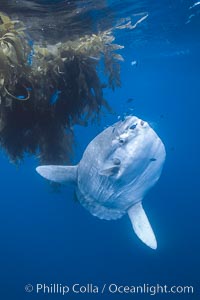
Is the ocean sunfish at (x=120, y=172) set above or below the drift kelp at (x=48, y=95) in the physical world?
below

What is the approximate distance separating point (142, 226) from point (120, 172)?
0.89 metres

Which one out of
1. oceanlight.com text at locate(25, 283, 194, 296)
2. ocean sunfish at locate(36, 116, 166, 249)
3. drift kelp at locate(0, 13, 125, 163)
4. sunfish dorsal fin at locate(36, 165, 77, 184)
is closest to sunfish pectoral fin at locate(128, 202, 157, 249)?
ocean sunfish at locate(36, 116, 166, 249)

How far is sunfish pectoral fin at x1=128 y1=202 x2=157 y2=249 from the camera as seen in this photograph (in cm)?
426

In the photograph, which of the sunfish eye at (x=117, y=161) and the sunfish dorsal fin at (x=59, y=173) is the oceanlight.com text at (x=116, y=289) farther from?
the sunfish eye at (x=117, y=161)

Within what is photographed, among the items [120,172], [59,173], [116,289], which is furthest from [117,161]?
[116,289]

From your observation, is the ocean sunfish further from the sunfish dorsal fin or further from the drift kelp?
the drift kelp

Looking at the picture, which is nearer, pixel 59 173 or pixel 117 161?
pixel 117 161

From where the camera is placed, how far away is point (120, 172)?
4.23m

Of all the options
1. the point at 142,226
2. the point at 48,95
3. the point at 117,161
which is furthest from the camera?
the point at 48,95


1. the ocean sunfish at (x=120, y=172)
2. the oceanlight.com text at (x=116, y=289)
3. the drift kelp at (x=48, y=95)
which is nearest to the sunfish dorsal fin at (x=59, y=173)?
the ocean sunfish at (x=120, y=172)

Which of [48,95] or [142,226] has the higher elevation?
[48,95]

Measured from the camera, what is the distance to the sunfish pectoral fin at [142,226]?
168 inches

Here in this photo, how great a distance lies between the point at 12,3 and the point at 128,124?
5.13 meters

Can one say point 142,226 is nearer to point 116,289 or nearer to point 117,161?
point 117,161
